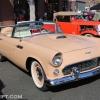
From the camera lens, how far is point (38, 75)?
3848 millimetres

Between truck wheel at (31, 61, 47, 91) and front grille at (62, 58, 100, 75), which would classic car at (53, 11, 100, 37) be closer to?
front grille at (62, 58, 100, 75)

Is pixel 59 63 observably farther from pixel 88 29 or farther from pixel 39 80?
pixel 88 29

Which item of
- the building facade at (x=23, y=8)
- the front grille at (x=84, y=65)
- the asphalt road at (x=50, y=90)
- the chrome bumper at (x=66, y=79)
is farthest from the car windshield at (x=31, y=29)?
the building facade at (x=23, y=8)

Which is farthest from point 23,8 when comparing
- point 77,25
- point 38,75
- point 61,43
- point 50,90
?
point 50,90

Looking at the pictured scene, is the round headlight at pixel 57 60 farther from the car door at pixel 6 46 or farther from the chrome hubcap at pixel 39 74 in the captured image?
the car door at pixel 6 46

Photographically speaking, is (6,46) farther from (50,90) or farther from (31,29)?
(50,90)

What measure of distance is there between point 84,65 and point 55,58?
2.10 feet

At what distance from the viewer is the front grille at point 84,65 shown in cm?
348

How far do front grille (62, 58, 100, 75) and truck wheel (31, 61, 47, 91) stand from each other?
44 cm

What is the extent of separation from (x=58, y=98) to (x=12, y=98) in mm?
826

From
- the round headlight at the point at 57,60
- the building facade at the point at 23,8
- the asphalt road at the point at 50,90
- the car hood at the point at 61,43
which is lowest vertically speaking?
the asphalt road at the point at 50,90

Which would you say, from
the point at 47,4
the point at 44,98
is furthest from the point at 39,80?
the point at 47,4

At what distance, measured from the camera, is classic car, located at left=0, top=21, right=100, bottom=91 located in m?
3.39

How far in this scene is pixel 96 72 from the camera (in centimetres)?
373
